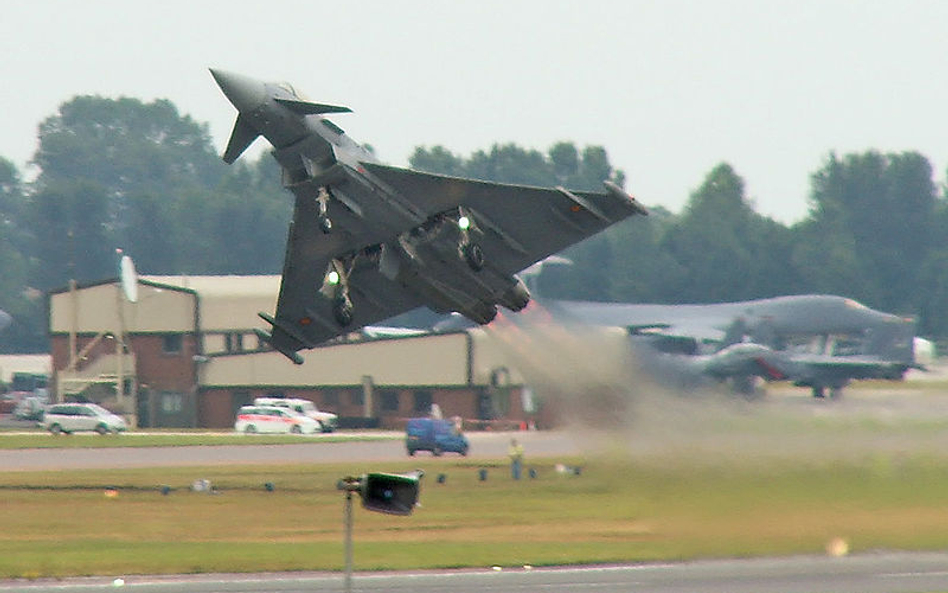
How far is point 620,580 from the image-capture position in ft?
104

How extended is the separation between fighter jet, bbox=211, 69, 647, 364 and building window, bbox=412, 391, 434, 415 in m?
45.4

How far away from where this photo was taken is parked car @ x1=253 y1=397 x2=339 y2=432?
84456mm

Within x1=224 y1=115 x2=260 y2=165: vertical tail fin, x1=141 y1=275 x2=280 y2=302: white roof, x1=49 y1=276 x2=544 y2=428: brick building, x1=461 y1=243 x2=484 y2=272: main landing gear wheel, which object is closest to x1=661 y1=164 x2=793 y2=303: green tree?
x1=49 y1=276 x2=544 y2=428: brick building

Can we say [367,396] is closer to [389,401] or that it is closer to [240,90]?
[389,401]

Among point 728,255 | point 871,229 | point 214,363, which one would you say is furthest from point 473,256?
point 871,229

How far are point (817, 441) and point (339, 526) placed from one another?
13.2 meters

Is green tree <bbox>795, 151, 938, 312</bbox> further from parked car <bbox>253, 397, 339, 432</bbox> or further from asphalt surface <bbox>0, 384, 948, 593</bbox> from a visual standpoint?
asphalt surface <bbox>0, 384, 948, 593</bbox>

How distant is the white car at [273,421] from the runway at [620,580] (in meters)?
50.3

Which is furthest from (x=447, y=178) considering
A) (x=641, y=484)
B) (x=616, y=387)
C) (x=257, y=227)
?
(x=257, y=227)

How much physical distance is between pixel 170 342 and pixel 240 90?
196ft

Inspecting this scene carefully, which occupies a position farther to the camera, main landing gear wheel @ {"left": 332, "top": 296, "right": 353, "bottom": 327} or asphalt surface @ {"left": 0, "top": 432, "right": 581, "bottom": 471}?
asphalt surface @ {"left": 0, "top": 432, "right": 581, "bottom": 471}

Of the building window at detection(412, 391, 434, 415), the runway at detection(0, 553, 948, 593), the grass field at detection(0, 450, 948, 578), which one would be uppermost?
the building window at detection(412, 391, 434, 415)

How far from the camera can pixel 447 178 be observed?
124 ft

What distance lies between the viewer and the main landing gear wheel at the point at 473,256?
3778cm
